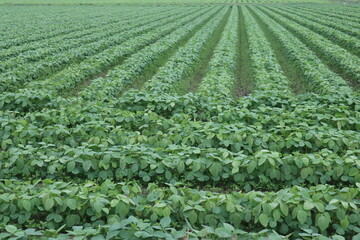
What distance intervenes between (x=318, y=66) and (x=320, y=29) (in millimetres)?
14441

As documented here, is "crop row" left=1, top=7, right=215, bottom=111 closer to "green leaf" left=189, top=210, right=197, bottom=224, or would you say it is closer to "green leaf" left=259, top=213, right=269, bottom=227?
"green leaf" left=189, top=210, right=197, bottom=224

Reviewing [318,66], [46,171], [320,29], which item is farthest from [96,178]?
[320,29]

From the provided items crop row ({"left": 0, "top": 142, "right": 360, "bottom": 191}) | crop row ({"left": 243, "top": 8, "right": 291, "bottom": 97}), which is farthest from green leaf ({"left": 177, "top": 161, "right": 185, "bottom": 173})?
crop row ({"left": 243, "top": 8, "right": 291, "bottom": 97})

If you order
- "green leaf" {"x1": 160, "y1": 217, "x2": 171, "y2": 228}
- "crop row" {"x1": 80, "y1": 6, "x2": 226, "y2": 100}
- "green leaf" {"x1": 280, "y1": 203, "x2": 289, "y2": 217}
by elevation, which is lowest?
"crop row" {"x1": 80, "y1": 6, "x2": 226, "y2": 100}

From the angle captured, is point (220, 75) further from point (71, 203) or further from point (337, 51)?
point (71, 203)

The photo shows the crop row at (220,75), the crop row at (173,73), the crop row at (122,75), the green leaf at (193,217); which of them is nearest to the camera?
the green leaf at (193,217)

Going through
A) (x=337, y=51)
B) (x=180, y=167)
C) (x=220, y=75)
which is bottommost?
(x=220, y=75)

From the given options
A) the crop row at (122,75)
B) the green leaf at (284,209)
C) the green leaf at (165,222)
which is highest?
the green leaf at (165,222)

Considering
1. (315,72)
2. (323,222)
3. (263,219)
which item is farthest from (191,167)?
(315,72)

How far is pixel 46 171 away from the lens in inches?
206

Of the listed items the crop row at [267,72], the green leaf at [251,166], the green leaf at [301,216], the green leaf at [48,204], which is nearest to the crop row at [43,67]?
the green leaf at [48,204]

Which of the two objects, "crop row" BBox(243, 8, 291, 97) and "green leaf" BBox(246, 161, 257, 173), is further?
"crop row" BBox(243, 8, 291, 97)

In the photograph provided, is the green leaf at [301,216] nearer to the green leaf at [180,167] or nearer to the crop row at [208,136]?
the green leaf at [180,167]

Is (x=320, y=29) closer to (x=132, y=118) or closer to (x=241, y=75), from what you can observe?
(x=241, y=75)
